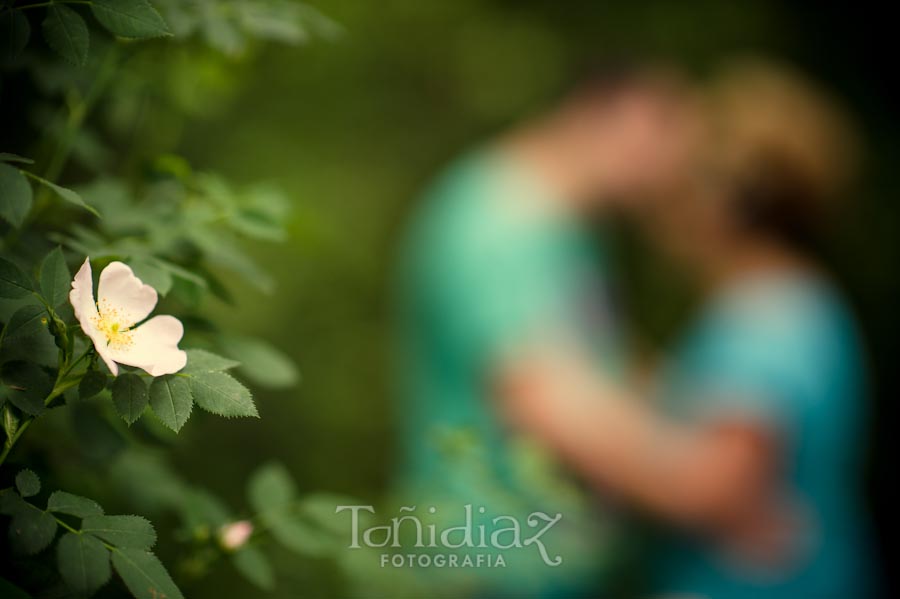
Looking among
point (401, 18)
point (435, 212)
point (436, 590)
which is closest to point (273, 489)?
point (436, 590)

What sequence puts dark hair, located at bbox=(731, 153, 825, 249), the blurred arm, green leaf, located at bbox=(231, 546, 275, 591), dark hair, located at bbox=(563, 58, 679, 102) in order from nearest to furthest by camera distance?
green leaf, located at bbox=(231, 546, 275, 591) → the blurred arm → dark hair, located at bbox=(731, 153, 825, 249) → dark hair, located at bbox=(563, 58, 679, 102)

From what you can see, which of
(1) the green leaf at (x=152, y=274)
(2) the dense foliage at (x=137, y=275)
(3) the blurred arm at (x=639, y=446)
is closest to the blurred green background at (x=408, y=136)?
(3) the blurred arm at (x=639, y=446)

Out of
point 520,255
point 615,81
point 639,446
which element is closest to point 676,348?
point 639,446

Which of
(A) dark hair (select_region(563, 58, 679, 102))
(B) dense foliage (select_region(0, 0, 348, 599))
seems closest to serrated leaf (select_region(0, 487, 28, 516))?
(B) dense foliage (select_region(0, 0, 348, 599))

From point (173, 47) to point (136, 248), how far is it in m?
0.33

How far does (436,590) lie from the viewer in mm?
824

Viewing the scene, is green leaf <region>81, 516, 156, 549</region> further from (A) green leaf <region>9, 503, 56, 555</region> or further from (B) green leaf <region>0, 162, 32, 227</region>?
(B) green leaf <region>0, 162, 32, 227</region>

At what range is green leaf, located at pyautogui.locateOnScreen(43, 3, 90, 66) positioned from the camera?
0.45 meters

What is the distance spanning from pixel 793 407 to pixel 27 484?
137cm

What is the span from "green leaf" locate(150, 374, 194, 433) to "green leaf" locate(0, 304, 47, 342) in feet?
0.22

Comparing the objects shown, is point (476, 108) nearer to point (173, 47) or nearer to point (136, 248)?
point (173, 47)

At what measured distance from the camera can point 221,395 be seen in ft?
1.38

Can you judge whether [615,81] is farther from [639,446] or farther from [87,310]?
[87,310]

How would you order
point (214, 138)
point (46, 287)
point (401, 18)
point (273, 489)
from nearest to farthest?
point (46, 287)
point (273, 489)
point (214, 138)
point (401, 18)
